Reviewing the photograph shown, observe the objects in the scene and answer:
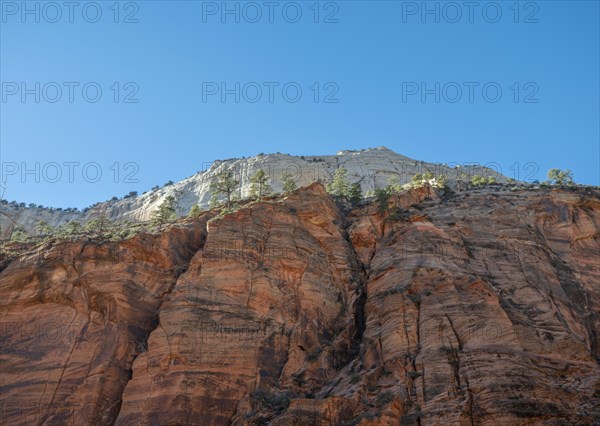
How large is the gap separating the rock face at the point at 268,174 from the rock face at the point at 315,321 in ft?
179

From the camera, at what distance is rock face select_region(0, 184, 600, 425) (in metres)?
37.1

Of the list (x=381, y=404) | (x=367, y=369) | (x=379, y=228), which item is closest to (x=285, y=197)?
(x=379, y=228)

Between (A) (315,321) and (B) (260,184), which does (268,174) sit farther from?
(A) (315,321)

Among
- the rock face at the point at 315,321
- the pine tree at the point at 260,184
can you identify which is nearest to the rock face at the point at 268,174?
the pine tree at the point at 260,184

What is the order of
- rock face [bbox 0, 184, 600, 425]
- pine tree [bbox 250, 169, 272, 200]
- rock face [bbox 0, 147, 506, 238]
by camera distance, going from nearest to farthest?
rock face [bbox 0, 184, 600, 425], pine tree [bbox 250, 169, 272, 200], rock face [bbox 0, 147, 506, 238]

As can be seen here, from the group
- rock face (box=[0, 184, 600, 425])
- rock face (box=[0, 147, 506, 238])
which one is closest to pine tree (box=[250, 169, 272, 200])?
rock face (box=[0, 184, 600, 425])

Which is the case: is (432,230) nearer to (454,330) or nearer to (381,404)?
(454,330)

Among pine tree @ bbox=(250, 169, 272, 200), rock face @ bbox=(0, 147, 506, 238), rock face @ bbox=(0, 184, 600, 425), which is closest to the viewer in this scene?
rock face @ bbox=(0, 184, 600, 425)

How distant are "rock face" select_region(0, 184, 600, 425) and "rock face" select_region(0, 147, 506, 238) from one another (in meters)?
54.6

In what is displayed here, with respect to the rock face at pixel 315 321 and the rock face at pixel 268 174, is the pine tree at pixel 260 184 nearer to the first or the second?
the rock face at pixel 315 321

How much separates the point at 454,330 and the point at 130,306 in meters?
21.2

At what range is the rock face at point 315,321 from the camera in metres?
37.1

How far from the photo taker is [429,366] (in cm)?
3797

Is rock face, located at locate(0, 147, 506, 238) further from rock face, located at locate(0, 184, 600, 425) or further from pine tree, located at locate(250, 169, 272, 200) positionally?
rock face, located at locate(0, 184, 600, 425)
